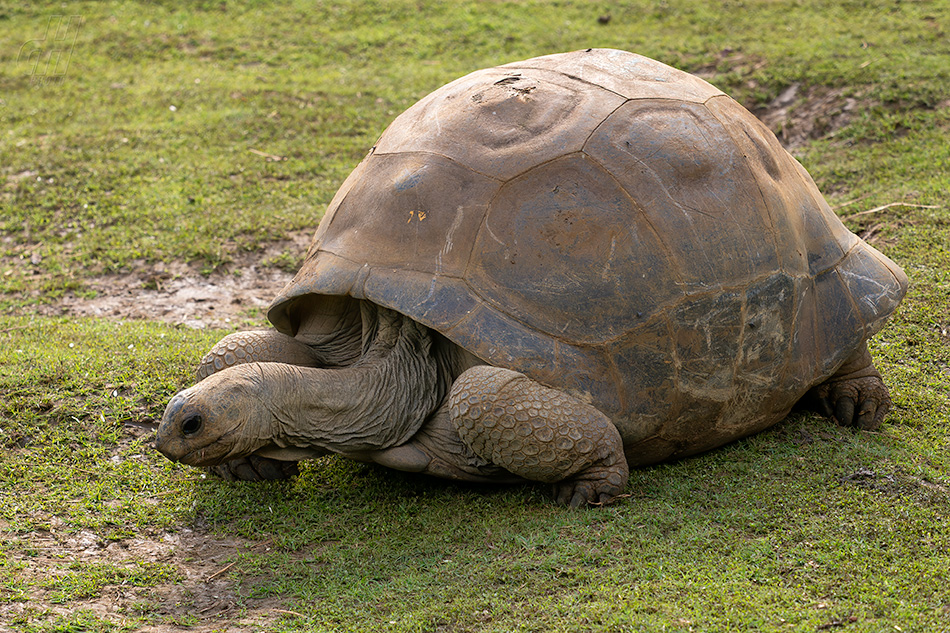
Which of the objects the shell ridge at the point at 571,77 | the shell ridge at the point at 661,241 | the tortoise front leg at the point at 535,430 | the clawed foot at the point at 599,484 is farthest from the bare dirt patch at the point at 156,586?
the shell ridge at the point at 571,77

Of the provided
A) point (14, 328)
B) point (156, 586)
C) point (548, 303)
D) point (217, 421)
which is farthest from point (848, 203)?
point (14, 328)

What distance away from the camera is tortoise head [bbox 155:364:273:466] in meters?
3.44

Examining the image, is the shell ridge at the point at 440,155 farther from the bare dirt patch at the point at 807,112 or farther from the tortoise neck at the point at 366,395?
the bare dirt patch at the point at 807,112

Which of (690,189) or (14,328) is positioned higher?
(690,189)

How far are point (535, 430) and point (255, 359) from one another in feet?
4.20

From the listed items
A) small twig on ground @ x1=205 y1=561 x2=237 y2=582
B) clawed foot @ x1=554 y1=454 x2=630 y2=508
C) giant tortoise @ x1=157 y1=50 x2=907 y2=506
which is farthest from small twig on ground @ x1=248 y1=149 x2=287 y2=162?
clawed foot @ x1=554 y1=454 x2=630 y2=508

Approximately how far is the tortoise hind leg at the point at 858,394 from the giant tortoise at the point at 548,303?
18cm

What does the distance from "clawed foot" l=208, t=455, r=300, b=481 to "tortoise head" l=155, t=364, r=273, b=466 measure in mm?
438

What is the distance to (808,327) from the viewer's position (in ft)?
13.2

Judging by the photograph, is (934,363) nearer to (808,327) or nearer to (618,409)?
(808,327)

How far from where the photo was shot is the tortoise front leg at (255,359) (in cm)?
400

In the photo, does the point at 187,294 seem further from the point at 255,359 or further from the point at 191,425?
the point at 191,425

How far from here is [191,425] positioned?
3.45m

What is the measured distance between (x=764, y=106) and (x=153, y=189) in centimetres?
506
